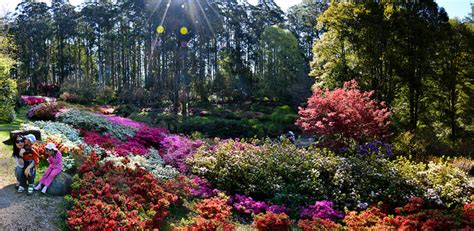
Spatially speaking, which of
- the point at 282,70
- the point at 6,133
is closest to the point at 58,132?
the point at 6,133

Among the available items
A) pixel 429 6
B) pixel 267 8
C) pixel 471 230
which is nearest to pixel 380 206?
pixel 471 230

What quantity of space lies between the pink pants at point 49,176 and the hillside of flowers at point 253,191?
457 mm

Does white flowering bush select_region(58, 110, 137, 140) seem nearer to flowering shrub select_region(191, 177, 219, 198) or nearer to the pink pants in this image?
flowering shrub select_region(191, 177, 219, 198)

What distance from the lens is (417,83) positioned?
18688 millimetres

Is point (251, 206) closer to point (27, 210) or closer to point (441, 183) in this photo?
point (27, 210)

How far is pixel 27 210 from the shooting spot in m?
6.43

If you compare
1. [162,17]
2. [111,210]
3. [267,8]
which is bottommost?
[111,210]

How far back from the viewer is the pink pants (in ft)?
23.8

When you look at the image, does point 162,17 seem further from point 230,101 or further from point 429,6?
point 429,6

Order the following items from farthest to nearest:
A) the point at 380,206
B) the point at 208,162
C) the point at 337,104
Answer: the point at 337,104 < the point at 208,162 < the point at 380,206

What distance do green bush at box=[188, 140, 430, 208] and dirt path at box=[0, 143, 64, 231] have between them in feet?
13.4

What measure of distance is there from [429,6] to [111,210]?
18.7 meters

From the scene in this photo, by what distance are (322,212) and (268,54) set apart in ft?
115

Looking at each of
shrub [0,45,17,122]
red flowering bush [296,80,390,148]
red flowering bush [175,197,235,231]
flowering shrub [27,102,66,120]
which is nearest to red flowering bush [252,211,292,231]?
red flowering bush [175,197,235,231]
